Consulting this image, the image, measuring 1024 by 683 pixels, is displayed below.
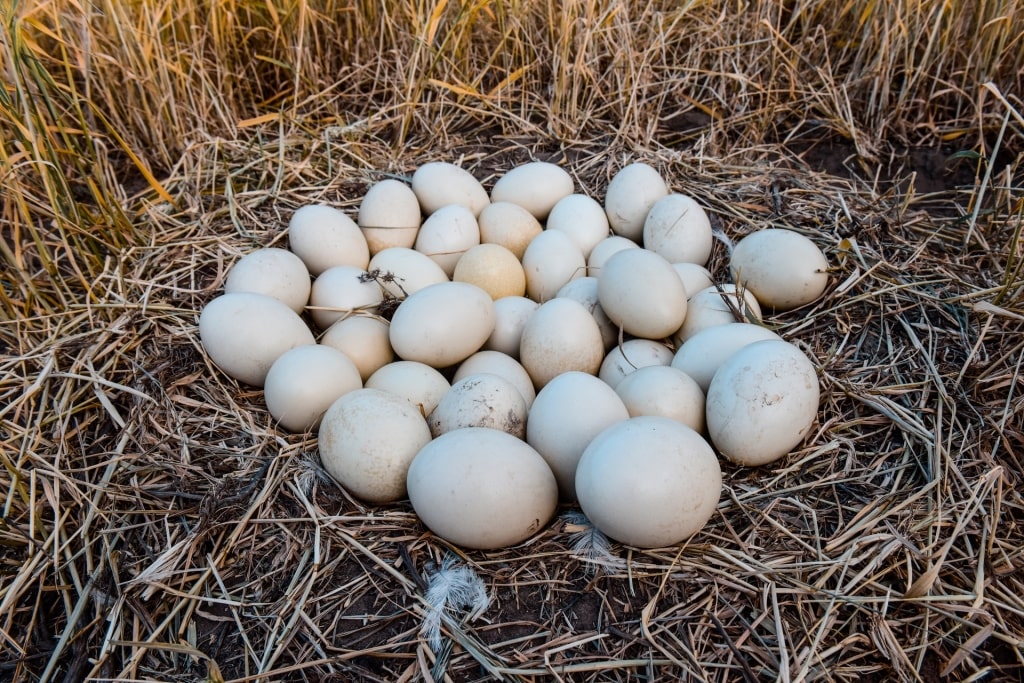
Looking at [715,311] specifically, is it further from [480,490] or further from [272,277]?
[272,277]

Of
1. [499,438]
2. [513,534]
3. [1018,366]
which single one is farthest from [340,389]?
[1018,366]

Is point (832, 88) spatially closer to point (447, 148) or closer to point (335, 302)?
point (447, 148)

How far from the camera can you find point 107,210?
83.2 inches

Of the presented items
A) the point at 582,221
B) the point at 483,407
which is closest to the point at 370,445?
the point at 483,407

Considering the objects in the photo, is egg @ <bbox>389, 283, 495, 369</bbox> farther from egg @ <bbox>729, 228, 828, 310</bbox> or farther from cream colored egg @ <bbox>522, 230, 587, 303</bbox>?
egg @ <bbox>729, 228, 828, 310</bbox>

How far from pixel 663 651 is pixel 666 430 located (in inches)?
16.2

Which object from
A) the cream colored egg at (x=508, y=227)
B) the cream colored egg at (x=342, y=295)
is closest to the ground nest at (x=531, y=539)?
the cream colored egg at (x=342, y=295)

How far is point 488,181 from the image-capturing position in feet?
8.55

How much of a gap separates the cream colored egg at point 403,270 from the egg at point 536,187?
1.53ft

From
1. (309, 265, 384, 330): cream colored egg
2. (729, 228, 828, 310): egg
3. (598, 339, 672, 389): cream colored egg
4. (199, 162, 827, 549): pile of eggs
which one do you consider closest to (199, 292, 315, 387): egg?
(199, 162, 827, 549): pile of eggs

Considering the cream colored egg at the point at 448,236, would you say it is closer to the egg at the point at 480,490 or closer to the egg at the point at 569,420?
the egg at the point at 569,420

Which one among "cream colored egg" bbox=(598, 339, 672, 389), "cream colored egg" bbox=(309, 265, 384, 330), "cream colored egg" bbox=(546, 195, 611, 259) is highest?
"cream colored egg" bbox=(546, 195, 611, 259)

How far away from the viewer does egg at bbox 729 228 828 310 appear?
6.47 ft

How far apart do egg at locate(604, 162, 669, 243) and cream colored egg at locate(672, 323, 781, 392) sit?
66 centimetres
